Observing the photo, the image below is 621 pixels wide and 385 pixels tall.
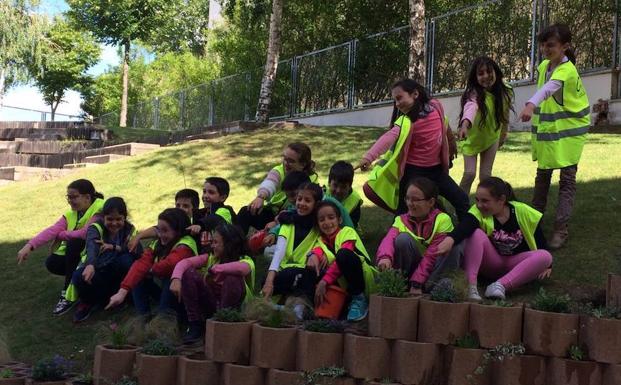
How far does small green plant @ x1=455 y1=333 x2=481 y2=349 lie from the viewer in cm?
407

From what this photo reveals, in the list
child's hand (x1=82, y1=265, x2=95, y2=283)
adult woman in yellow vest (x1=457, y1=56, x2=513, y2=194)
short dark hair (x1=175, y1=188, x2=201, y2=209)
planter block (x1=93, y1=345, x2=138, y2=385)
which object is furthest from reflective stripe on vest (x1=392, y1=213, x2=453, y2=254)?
child's hand (x1=82, y1=265, x2=95, y2=283)

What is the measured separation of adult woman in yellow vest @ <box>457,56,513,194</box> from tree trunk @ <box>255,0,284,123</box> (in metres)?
10.2

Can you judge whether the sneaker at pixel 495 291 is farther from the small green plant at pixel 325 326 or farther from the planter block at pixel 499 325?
the small green plant at pixel 325 326

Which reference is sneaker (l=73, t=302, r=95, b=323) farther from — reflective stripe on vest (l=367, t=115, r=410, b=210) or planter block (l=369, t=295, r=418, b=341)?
planter block (l=369, t=295, r=418, b=341)

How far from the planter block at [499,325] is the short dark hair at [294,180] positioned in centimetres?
245

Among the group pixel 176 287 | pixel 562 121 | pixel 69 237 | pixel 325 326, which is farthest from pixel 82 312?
pixel 562 121

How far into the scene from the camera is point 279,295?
5.24m

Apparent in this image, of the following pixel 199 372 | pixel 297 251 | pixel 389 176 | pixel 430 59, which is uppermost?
pixel 430 59

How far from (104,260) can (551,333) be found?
357cm

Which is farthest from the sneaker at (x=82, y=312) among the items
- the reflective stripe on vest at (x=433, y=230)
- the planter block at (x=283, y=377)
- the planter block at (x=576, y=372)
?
the planter block at (x=576, y=372)

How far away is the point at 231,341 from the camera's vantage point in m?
4.49

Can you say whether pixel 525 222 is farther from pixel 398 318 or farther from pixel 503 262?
pixel 398 318

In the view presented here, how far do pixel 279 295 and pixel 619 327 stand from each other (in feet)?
7.33

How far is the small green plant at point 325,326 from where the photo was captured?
4352mm
